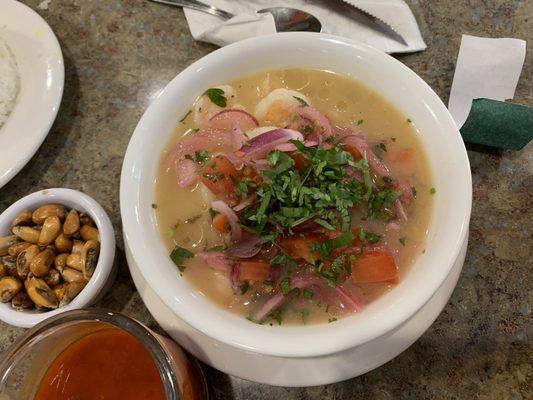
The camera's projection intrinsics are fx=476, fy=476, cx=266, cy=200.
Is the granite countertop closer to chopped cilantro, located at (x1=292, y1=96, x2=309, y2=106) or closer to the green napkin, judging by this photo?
the green napkin

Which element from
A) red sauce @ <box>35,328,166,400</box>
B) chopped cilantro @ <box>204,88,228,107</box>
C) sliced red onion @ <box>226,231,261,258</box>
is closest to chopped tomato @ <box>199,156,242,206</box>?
sliced red onion @ <box>226,231,261,258</box>

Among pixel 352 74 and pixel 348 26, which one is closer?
pixel 352 74

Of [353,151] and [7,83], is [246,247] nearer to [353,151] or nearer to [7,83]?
[353,151]

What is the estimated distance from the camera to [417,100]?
138cm

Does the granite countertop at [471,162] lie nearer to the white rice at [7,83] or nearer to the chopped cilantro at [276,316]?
the white rice at [7,83]

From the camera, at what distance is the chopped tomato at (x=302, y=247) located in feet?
4.04

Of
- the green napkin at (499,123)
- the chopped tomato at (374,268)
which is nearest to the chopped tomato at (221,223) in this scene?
the chopped tomato at (374,268)

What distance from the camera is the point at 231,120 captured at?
1.46m

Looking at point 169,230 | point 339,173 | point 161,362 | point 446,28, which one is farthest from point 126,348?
point 446,28

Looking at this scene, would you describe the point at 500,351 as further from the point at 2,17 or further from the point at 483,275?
the point at 2,17

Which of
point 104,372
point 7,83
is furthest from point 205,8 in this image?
point 104,372

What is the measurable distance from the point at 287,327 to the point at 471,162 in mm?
996

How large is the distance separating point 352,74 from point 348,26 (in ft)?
1.71

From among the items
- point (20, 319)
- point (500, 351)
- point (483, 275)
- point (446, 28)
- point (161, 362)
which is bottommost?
point (500, 351)
